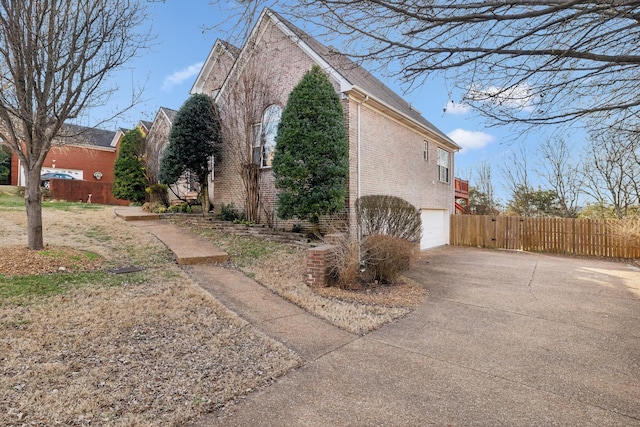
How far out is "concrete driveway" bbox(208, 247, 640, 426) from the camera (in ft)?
9.70

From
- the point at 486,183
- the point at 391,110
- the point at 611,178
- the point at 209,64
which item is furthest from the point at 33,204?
the point at 486,183

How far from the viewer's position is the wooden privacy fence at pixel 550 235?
13.8m

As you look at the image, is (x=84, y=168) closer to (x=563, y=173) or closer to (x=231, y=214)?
(x=231, y=214)

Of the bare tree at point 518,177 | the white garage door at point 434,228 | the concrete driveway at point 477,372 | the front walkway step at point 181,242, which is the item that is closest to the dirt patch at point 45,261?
the front walkway step at point 181,242

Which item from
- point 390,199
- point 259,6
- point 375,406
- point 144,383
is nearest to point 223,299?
point 144,383

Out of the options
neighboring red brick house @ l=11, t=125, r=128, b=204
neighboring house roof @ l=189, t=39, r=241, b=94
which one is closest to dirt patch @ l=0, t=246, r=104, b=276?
neighboring house roof @ l=189, t=39, r=241, b=94

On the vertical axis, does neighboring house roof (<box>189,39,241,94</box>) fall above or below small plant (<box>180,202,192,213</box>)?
above

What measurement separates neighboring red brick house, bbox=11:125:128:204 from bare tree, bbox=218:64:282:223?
38.5ft

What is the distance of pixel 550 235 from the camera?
51.0 ft

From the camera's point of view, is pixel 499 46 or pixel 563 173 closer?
pixel 499 46

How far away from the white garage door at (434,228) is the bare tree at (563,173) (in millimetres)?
8239

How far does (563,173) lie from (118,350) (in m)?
24.3

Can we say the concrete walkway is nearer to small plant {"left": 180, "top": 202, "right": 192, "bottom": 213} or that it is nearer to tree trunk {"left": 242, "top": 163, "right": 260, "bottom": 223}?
tree trunk {"left": 242, "top": 163, "right": 260, "bottom": 223}

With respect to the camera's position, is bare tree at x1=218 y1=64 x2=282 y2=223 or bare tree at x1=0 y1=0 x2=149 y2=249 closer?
bare tree at x1=0 y1=0 x2=149 y2=249
